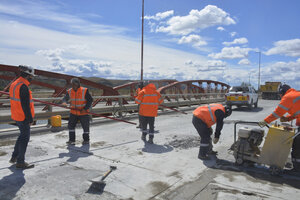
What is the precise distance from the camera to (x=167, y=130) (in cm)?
908

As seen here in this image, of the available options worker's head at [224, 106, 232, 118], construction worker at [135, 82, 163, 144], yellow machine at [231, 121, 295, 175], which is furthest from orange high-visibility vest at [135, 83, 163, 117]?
yellow machine at [231, 121, 295, 175]

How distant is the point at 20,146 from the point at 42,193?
141cm

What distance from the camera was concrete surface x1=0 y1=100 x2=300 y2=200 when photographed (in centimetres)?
375

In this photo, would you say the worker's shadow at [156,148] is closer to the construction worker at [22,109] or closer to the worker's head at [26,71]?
the construction worker at [22,109]

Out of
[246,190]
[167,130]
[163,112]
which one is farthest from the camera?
[163,112]

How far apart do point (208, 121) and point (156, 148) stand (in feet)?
5.56

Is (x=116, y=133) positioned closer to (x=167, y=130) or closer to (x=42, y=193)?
(x=167, y=130)

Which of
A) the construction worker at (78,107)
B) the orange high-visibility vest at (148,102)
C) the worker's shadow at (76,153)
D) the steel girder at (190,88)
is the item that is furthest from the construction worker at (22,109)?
the steel girder at (190,88)

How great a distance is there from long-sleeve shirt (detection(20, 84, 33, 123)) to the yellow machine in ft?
13.5

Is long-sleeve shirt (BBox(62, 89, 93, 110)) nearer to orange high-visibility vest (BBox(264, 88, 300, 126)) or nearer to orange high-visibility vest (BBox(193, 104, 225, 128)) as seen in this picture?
orange high-visibility vest (BBox(193, 104, 225, 128))

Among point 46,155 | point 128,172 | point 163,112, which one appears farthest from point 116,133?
point 163,112

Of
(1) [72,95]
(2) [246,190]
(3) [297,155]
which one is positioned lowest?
(2) [246,190]

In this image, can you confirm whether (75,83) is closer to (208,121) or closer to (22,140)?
(22,140)

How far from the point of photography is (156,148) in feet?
21.2
